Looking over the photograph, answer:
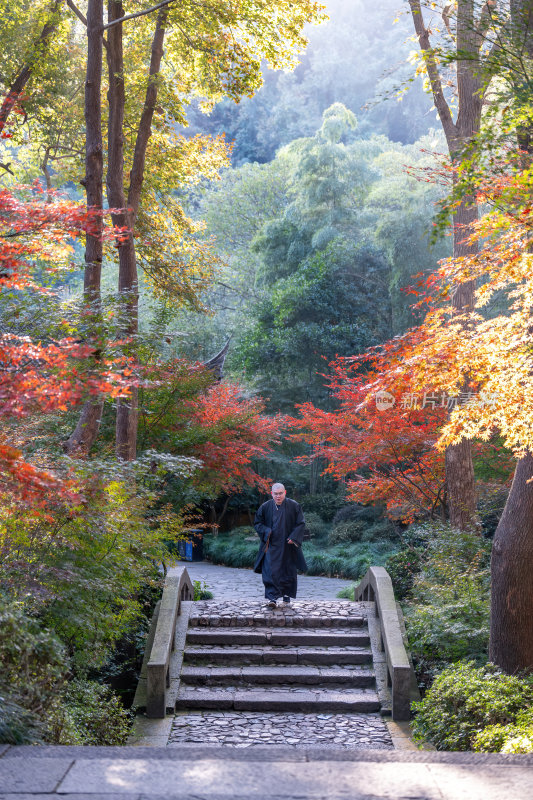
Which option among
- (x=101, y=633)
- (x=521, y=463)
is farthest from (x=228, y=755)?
(x=521, y=463)

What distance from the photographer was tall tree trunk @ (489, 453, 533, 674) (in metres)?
6.39

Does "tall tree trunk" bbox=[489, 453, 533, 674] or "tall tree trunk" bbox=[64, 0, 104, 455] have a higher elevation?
"tall tree trunk" bbox=[64, 0, 104, 455]

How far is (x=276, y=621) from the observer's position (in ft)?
28.4

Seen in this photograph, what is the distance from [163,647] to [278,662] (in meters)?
1.36

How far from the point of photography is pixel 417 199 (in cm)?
2103

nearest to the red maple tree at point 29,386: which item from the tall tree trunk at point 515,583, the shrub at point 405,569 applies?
the tall tree trunk at point 515,583

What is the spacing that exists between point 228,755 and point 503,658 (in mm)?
3646

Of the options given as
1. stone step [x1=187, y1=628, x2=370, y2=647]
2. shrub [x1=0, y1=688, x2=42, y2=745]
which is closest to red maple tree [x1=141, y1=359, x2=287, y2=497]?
stone step [x1=187, y1=628, x2=370, y2=647]

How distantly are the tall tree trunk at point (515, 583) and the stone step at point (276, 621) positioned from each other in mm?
2419

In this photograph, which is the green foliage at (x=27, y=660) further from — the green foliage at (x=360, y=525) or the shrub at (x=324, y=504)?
the shrub at (x=324, y=504)

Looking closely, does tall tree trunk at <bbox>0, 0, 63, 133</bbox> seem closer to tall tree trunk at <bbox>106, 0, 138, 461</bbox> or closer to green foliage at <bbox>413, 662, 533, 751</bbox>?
tall tree trunk at <bbox>106, 0, 138, 461</bbox>

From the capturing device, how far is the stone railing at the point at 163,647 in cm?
683

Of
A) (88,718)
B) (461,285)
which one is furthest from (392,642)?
(461,285)

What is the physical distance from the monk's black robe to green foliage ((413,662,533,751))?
334cm
